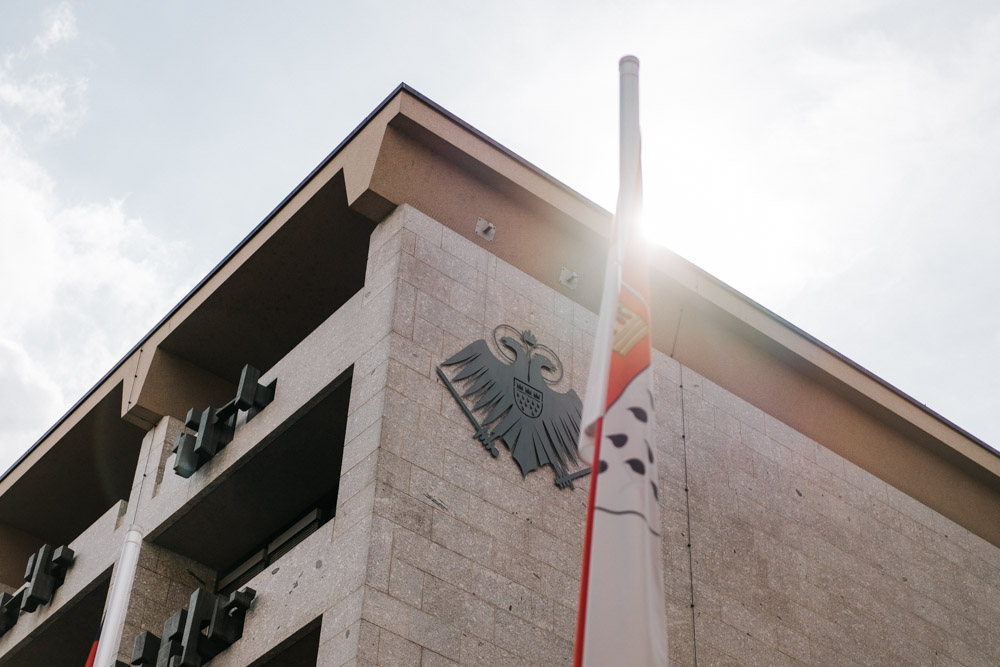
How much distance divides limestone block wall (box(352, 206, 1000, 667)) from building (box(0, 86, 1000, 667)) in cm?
4

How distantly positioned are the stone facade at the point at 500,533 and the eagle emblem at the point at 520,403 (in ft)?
0.52

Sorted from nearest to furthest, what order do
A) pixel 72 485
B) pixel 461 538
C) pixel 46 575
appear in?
1. pixel 461 538
2. pixel 46 575
3. pixel 72 485

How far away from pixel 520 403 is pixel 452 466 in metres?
1.61

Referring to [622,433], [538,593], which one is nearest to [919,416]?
[538,593]

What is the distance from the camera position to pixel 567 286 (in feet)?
60.5

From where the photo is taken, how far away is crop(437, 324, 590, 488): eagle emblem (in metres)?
15.8

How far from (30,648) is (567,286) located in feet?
35.3

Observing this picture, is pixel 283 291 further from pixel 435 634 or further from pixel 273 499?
pixel 435 634

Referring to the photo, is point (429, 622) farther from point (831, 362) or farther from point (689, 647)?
point (831, 362)

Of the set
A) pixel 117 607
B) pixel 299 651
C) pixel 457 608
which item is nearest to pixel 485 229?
pixel 457 608

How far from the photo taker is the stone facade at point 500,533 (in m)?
14.0

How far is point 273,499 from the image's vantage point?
61.8ft

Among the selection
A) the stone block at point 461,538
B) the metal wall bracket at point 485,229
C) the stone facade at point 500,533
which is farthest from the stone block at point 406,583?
the metal wall bracket at point 485,229

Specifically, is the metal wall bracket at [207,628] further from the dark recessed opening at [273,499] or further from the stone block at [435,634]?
the stone block at [435,634]
